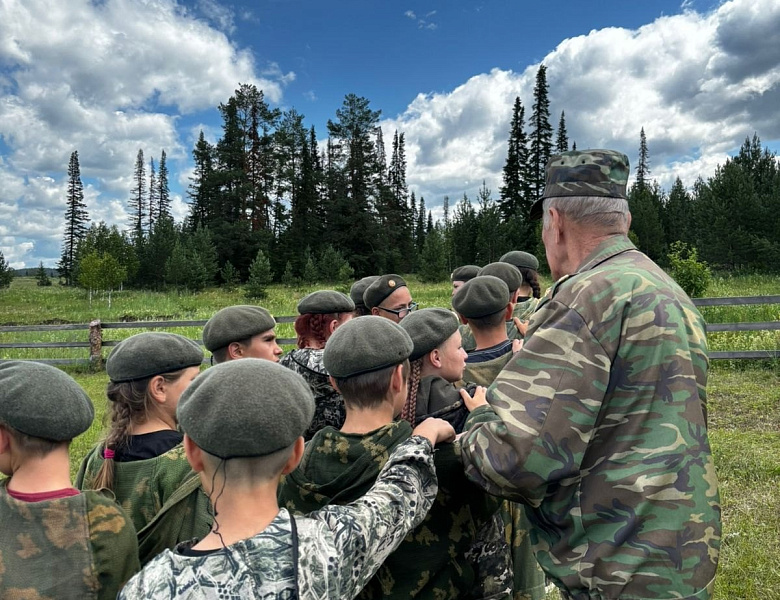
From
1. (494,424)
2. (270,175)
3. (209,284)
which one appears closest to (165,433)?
(494,424)

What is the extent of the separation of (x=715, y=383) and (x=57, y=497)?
29.8 ft

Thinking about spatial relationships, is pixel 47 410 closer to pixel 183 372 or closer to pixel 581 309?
pixel 183 372

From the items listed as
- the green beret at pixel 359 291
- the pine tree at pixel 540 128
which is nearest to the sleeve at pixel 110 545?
the green beret at pixel 359 291

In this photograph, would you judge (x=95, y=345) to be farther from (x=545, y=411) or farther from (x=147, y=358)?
(x=545, y=411)

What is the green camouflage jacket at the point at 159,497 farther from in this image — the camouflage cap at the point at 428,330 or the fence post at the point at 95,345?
the fence post at the point at 95,345

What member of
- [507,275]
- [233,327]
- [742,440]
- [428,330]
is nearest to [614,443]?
[428,330]

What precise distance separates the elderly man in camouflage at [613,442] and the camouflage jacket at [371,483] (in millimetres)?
290

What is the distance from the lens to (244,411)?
1.34 meters

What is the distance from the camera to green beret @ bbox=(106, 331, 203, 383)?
2299 millimetres

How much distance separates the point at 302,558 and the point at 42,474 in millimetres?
937

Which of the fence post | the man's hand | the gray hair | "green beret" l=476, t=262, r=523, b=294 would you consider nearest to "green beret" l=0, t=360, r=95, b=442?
the man's hand

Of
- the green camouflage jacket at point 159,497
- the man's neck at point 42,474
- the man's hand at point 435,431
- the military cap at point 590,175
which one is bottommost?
the green camouflage jacket at point 159,497

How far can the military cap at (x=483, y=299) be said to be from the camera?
2.91 m

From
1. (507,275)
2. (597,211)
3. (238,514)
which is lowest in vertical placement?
(238,514)
